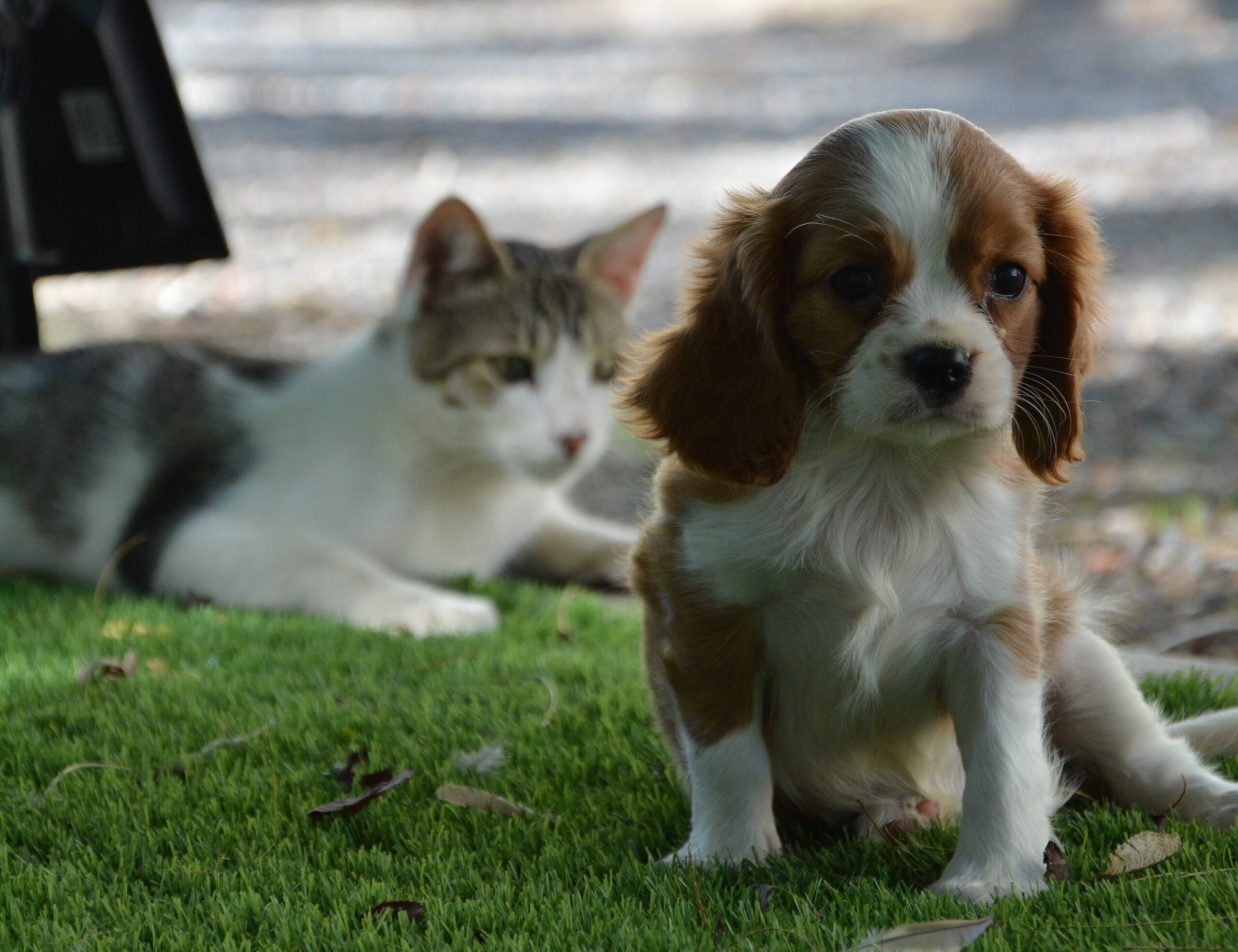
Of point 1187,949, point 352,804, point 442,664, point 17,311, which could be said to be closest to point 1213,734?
point 1187,949

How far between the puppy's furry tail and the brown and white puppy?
33 cm

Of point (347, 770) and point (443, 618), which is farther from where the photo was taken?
point (443, 618)

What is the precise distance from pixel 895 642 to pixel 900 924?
1.56 feet

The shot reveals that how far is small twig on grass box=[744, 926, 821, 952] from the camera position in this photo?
6.71ft

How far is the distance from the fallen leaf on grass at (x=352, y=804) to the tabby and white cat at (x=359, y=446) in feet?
5.26

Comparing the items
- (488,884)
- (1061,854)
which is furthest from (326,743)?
(1061,854)

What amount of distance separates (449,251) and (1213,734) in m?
2.88

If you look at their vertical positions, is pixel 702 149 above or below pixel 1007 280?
below

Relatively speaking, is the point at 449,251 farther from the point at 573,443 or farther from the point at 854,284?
the point at 854,284

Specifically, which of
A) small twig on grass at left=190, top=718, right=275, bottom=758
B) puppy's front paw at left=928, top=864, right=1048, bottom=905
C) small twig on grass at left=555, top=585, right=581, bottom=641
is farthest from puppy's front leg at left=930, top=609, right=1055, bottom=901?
small twig on grass at left=555, top=585, right=581, bottom=641

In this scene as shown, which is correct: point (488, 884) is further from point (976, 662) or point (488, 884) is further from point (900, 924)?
point (976, 662)

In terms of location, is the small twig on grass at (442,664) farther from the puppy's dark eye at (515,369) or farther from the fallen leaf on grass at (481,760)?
the puppy's dark eye at (515,369)

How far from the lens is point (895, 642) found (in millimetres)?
2324

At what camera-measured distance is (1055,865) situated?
226 cm
